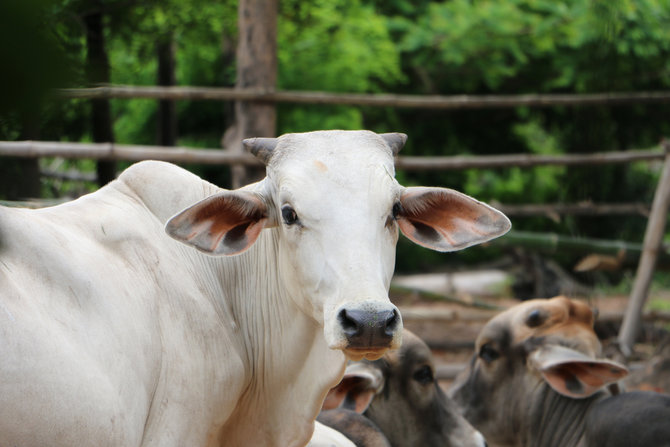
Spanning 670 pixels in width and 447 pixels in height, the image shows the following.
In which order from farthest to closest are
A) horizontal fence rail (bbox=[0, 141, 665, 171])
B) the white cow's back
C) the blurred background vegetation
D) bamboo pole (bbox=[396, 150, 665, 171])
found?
the blurred background vegetation
bamboo pole (bbox=[396, 150, 665, 171])
horizontal fence rail (bbox=[0, 141, 665, 171])
the white cow's back

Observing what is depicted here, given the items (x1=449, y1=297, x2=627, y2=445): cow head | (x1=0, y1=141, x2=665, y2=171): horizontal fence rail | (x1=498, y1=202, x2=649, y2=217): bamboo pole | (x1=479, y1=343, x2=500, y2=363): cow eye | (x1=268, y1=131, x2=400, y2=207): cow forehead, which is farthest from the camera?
(x1=498, y1=202, x2=649, y2=217): bamboo pole

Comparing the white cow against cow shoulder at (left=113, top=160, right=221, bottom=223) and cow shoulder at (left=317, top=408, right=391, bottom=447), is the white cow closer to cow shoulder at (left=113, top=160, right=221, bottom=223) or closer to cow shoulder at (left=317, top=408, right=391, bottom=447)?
cow shoulder at (left=113, top=160, right=221, bottom=223)

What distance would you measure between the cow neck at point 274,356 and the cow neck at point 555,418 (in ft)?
6.11

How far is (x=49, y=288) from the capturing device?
2037mm

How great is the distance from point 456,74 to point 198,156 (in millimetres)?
6903

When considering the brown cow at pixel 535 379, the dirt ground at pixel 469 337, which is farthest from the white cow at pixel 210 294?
the dirt ground at pixel 469 337

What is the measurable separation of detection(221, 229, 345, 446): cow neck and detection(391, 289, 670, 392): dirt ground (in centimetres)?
307

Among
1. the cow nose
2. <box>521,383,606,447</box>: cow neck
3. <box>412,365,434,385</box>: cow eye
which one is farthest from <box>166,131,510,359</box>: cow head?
<box>521,383,606,447</box>: cow neck

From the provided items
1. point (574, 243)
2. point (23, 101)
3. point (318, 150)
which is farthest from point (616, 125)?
point (23, 101)

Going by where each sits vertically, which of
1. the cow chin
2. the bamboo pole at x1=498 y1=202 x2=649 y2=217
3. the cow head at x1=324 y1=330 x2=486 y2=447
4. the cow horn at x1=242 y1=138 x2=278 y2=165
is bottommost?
the bamboo pole at x1=498 y1=202 x2=649 y2=217

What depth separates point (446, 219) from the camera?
266 cm

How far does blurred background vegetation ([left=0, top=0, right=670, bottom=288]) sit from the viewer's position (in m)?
8.21

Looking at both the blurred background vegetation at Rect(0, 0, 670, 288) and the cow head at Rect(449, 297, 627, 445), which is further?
the blurred background vegetation at Rect(0, 0, 670, 288)

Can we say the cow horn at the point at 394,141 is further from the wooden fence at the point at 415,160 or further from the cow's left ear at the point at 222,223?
the wooden fence at the point at 415,160
